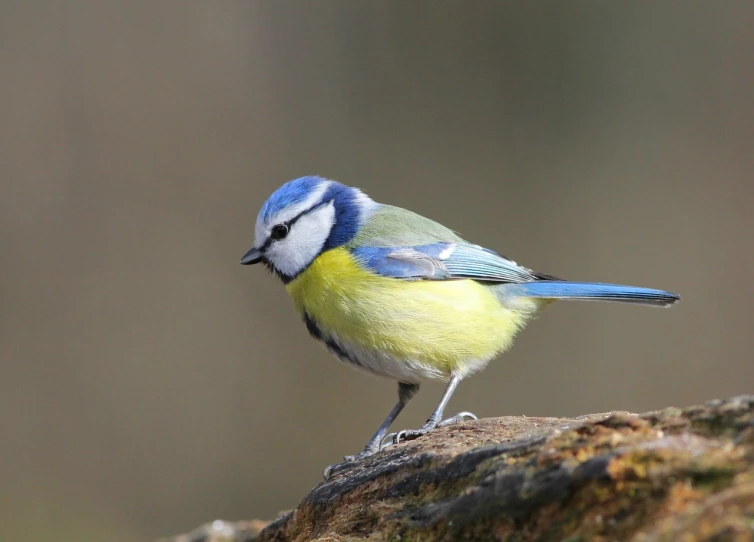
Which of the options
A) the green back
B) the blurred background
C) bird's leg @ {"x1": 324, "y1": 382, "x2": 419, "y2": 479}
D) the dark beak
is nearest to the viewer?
bird's leg @ {"x1": 324, "y1": 382, "x2": 419, "y2": 479}

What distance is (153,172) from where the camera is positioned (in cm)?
586

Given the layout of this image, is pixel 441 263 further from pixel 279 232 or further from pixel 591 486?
pixel 591 486

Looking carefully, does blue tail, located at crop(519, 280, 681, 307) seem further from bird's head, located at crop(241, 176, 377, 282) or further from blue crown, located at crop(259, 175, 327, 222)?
blue crown, located at crop(259, 175, 327, 222)

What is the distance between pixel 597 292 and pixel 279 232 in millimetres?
1164

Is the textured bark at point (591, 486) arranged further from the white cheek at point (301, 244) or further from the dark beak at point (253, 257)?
the dark beak at point (253, 257)

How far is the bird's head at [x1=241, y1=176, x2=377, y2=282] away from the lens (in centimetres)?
289

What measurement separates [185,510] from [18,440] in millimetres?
1239

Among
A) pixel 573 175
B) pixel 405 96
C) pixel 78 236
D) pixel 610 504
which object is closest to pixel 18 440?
pixel 78 236

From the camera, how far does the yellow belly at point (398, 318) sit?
259 centimetres

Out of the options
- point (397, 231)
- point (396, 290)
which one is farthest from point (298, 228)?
point (396, 290)

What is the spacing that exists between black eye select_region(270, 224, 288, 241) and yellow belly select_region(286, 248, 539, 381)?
0.20 meters

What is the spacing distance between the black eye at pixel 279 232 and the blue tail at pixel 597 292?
90cm

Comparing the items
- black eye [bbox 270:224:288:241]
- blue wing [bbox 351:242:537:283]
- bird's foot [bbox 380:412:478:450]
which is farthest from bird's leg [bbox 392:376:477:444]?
black eye [bbox 270:224:288:241]

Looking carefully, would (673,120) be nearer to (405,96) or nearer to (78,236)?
(405,96)
